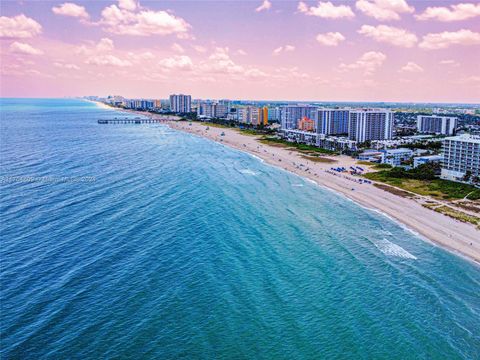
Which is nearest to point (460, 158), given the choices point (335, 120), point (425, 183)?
point (425, 183)

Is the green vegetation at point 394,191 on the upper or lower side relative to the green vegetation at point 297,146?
lower

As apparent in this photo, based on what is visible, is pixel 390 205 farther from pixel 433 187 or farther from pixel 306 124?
pixel 306 124

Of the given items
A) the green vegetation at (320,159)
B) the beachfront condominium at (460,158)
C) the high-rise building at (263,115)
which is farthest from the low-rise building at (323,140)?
the high-rise building at (263,115)

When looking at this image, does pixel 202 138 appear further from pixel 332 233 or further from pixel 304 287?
pixel 304 287

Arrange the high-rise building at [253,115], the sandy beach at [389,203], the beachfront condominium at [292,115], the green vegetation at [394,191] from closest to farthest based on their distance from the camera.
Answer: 1. the sandy beach at [389,203]
2. the green vegetation at [394,191]
3. the beachfront condominium at [292,115]
4. the high-rise building at [253,115]

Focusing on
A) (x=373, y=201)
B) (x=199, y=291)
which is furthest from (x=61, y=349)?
(x=373, y=201)

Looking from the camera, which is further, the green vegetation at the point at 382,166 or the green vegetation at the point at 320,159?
the green vegetation at the point at 320,159

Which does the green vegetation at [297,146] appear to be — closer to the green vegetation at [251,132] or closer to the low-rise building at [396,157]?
the low-rise building at [396,157]
